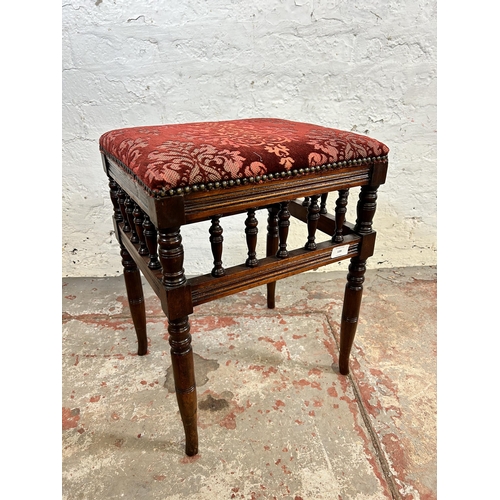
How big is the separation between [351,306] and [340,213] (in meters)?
0.33

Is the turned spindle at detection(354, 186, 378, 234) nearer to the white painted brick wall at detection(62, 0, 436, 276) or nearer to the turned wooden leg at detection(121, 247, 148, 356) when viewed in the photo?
the turned wooden leg at detection(121, 247, 148, 356)

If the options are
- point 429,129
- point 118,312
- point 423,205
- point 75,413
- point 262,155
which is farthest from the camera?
point 423,205

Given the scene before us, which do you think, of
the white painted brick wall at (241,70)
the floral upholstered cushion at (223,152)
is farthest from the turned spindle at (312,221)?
the white painted brick wall at (241,70)

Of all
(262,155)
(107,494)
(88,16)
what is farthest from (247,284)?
(88,16)

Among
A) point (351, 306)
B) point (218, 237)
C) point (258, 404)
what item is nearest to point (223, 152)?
point (218, 237)

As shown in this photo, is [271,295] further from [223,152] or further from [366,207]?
[223,152]

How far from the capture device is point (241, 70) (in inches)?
61.7

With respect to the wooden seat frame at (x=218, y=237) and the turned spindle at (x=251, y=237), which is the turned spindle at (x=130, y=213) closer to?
the wooden seat frame at (x=218, y=237)

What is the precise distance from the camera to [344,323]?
3.95 ft

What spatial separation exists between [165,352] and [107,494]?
53cm

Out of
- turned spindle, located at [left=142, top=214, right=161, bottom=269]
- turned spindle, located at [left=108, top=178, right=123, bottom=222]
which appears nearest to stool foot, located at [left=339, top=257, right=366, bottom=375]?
turned spindle, located at [left=142, top=214, right=161, bottom=269]

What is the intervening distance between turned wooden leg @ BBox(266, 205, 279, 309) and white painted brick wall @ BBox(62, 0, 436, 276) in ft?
1.76

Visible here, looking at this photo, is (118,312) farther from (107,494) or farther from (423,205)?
(423,205)

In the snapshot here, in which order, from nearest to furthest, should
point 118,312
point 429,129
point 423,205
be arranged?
point 118,312 → point 429,129 → point 423,205
